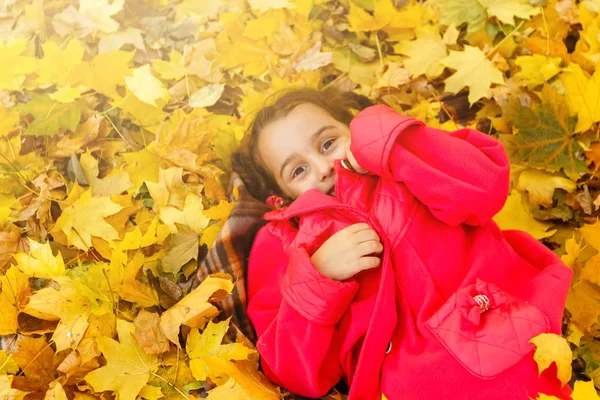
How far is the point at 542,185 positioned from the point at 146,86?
924mm

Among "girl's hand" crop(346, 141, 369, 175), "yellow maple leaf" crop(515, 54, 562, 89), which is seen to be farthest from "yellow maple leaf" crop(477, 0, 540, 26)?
"girl's hand" crop(346, 141, 369, 175)

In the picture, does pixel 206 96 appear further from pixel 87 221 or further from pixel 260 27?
pixel 87 221

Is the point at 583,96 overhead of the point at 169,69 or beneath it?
beneath

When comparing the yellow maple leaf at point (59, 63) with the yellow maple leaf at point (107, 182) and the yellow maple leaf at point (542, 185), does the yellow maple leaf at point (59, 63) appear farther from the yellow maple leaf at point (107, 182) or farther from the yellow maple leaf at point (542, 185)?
the yellow maple leaf at point (542, 185)

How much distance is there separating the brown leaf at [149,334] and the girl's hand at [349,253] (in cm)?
34

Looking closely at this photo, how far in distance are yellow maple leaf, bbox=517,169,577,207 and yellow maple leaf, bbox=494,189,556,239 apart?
31 mm

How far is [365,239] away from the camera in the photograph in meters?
0.96

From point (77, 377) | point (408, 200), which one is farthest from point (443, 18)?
point (77, 377)

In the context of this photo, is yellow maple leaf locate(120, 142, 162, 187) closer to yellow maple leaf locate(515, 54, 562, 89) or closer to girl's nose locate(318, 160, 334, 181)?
girl's nose locate(318, 160, 334, 181)

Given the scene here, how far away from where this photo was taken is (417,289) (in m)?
0.98

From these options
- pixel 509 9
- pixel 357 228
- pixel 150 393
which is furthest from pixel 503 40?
pixel 150 393

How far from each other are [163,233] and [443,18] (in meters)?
0.87

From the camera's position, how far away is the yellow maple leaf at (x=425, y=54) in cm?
134

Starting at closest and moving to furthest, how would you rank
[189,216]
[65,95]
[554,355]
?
[554,355], [189,216], [65,95]
